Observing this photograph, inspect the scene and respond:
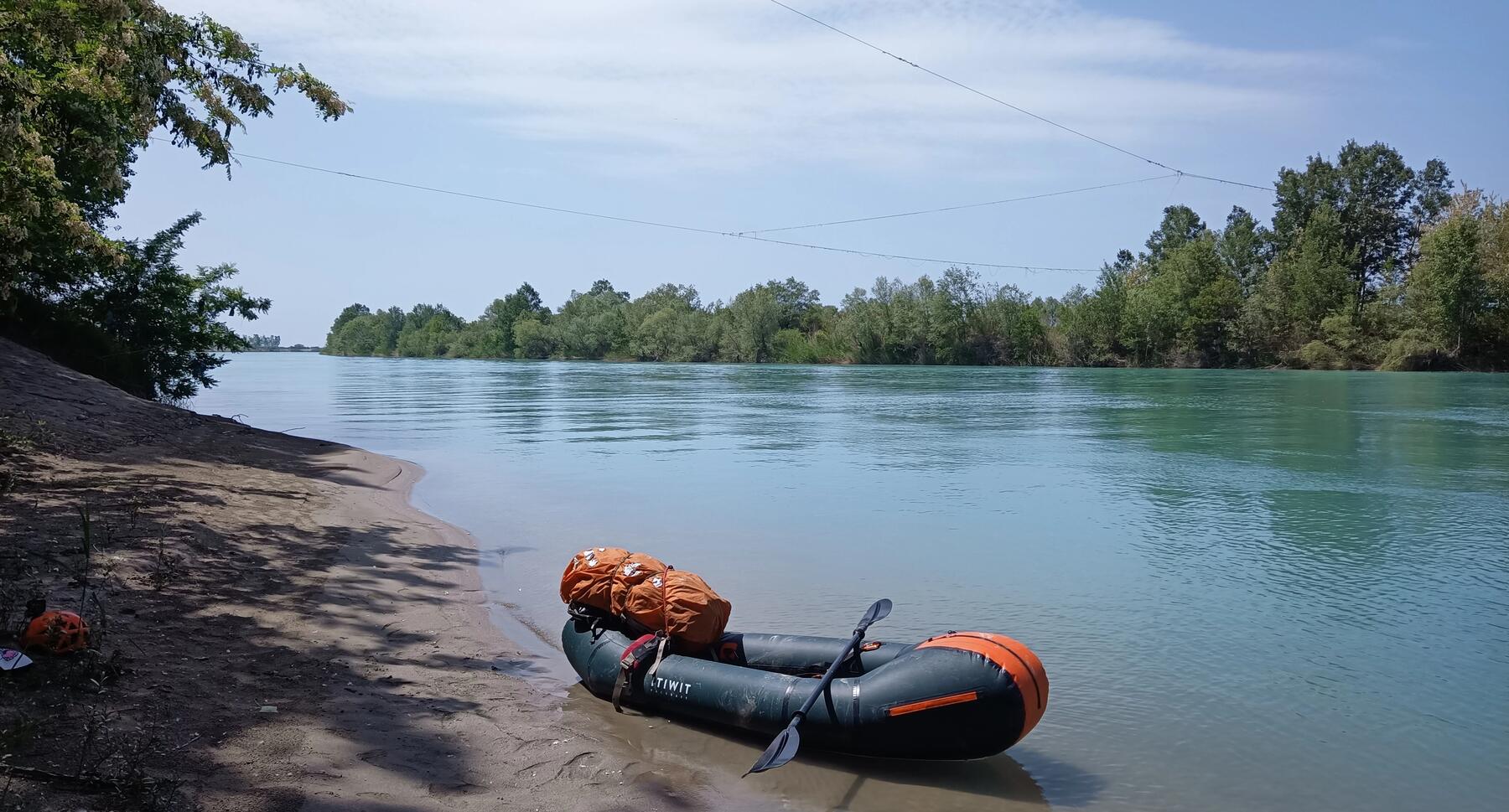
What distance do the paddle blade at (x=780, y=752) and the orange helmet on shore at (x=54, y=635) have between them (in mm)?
3406

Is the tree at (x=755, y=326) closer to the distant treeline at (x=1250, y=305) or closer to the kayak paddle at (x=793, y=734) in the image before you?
the distant treeline at (x=1250, y=305)

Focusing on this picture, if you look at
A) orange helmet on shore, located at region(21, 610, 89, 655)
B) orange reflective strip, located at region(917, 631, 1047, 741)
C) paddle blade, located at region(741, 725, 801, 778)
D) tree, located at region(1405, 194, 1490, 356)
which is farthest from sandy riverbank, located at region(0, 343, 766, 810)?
tree, located at region(1405, 194, 1490, 356)

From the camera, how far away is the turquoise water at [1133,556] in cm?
618

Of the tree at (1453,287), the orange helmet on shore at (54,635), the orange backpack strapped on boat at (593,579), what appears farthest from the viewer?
the tree at (1453,287)

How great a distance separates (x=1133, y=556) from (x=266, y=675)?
9057 mm

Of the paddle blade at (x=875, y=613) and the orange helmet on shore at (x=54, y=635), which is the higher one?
the orange helmet on shore at (x=54, y=635)

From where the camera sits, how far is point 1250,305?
7950 cm

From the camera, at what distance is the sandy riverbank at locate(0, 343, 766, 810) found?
4.32 meters

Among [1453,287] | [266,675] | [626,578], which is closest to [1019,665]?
[626,578]

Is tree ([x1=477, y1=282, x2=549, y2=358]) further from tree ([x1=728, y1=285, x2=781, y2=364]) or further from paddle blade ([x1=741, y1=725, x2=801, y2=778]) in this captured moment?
paddle blade ([x1=741, y1=725, x2=801, y2=778])

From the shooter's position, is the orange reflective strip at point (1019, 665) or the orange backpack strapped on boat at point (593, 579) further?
the orange backpack strapped on boat at point (593, 579)

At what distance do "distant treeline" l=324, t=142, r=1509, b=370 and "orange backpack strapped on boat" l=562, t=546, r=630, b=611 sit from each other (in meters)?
73.8

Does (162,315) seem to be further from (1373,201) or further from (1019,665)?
(1373,201)

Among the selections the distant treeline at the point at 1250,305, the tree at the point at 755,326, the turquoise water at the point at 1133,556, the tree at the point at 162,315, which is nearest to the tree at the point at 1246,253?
the distant treeline at the point at 1250,305
